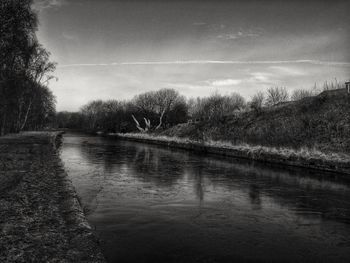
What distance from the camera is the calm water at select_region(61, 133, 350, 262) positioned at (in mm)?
6906

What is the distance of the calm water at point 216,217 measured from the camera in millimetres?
6906

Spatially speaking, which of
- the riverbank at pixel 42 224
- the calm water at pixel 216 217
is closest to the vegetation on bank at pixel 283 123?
the calm water at pixel 216 217

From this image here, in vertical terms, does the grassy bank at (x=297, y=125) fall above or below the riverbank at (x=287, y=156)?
above

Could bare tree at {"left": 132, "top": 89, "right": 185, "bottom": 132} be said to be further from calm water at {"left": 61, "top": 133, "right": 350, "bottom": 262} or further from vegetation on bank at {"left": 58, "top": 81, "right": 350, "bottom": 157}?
calm water at {"left": 61, "top": 133, "right": 350, "bottom": 262}

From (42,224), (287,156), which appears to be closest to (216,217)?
(42,224)

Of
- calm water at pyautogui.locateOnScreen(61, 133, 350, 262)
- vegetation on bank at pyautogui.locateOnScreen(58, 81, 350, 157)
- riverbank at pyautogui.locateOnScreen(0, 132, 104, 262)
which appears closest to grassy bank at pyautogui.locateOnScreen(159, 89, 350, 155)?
vegetation on bank at pyautogui.locateOnScreen(58, 81, 350, 157)

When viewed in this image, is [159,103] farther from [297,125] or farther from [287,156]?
[287,156]

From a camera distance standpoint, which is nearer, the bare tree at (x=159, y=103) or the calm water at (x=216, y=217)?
the calm water at (x=216, y=217)

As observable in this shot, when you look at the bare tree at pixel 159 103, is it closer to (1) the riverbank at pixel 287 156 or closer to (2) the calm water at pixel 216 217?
(1) the riverbank at pixel 287 156

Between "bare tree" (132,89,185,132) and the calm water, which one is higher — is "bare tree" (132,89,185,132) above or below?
above

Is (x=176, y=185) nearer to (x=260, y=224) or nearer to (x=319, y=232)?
(x=260, y=224)

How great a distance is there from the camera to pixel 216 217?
380 inches

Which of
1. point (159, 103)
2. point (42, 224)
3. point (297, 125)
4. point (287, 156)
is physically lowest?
point (42, 224)

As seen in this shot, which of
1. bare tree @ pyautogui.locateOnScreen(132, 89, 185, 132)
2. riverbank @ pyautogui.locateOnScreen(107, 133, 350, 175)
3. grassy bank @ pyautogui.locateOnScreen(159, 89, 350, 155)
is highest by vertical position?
bare tree @ pyautogui.locateOnScreen(132, 89, 185, 132)
